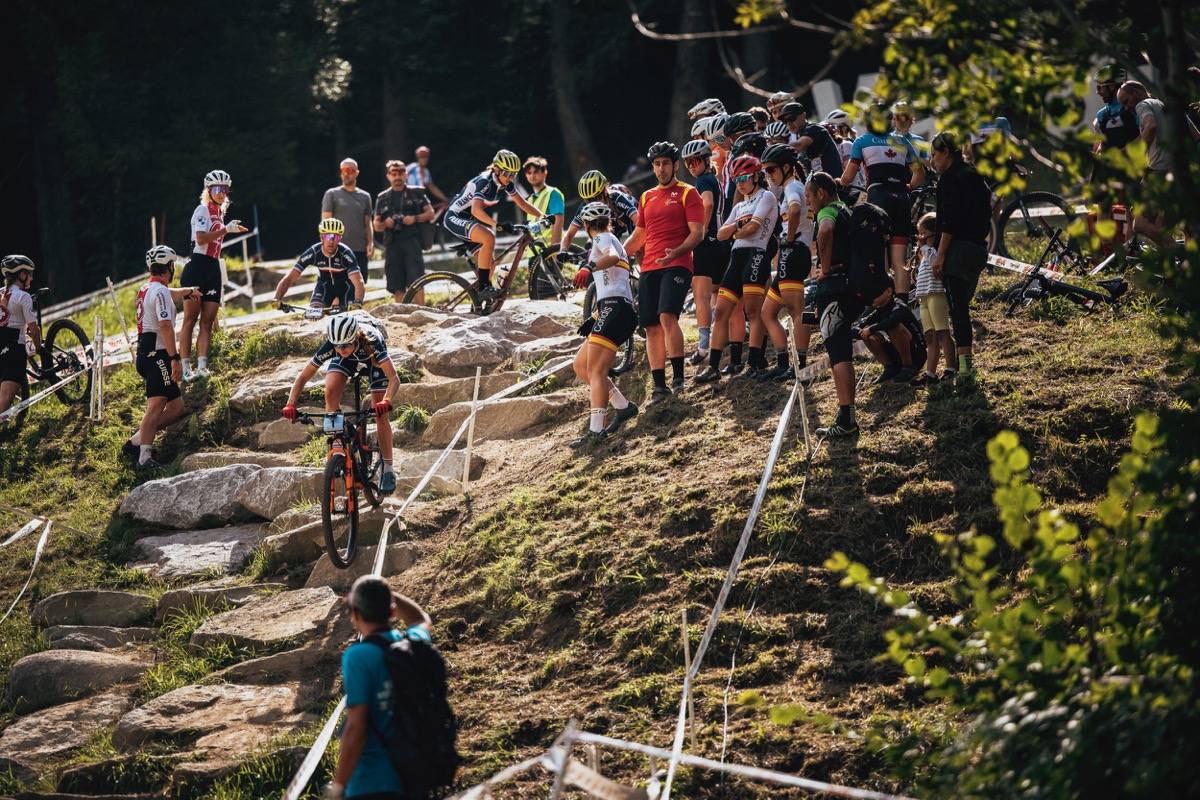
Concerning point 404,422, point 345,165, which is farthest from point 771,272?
point 345,165

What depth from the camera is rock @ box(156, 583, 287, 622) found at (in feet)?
35.8

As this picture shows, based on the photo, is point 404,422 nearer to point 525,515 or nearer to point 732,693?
point 525,515


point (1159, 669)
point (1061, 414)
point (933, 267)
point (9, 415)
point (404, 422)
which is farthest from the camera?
point (9, 415)

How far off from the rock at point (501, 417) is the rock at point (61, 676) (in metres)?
4.06

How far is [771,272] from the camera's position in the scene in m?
11.3

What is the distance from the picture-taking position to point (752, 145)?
37.0 feet

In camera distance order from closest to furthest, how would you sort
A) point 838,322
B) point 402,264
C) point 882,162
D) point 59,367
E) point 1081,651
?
point 1081,651
point 838,322
point 882,162
point 59,367
point 402,264

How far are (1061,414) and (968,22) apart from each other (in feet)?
14.8

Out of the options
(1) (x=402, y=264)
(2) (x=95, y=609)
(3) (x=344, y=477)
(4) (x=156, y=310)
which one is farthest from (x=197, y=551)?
(1) (x=402, y=264)

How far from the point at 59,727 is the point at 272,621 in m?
1.68

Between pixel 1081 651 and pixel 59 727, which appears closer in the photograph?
pixel 1081 651

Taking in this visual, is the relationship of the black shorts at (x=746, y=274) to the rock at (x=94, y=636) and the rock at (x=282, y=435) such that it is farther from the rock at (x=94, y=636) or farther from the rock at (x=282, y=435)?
the rock at (x=94, y=636)

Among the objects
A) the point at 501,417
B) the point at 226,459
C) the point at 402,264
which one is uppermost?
the point at 402,264

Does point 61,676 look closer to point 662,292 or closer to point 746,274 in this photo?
point 662,292
